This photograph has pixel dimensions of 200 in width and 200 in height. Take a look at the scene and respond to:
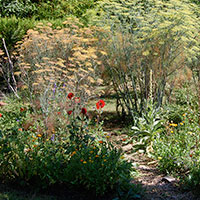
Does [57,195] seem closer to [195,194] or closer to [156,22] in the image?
[195,194]

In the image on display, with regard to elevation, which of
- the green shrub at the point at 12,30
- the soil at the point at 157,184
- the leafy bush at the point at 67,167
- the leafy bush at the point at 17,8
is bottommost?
the soil at the point at 157,184

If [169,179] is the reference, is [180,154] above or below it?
above

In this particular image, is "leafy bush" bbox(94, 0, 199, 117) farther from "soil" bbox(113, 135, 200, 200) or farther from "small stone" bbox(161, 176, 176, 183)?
"small stone" bbox(161, 176, 176, 183)

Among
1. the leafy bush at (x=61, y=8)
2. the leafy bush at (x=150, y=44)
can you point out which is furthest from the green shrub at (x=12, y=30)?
the leafy bush at (x=150, y=44)

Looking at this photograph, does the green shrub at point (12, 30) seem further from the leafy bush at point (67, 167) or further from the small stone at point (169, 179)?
the small stone at point (169, 179)

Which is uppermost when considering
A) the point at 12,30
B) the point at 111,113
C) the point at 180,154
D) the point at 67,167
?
the point at 12,30

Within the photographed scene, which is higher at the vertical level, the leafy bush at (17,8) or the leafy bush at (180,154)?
the leafy bush at (17,8)

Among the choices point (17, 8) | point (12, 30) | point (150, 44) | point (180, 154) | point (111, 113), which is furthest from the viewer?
point (17, 8)

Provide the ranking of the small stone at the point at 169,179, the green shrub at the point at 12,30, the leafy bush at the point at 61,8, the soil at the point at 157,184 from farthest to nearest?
the leafy bush at the point at 61,8 < the green shrub at the point at 12,30 < the small stone at the point at 169,179 < the soil at the point at 157,184

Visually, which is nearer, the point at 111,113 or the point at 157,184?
the point at 157,184

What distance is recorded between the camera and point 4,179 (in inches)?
142

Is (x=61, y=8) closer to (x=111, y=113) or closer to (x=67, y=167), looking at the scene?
(x=111, y=113)

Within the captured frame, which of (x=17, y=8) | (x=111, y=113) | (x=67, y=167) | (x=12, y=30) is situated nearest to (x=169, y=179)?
(x=67, y=167)

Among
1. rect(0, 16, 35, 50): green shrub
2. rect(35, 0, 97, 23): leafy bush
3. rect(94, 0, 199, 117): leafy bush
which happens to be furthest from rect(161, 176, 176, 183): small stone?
rect(35, 0, 97, 23): leafy bush
